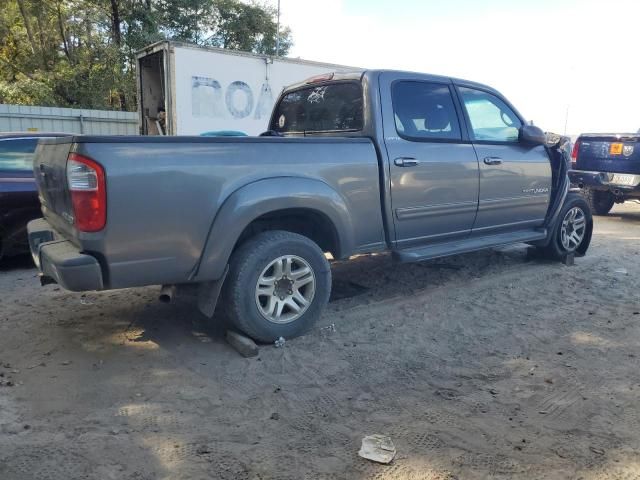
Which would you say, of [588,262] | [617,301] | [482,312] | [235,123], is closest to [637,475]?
[482,312]

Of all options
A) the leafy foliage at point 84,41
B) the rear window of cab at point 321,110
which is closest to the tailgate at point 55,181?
the rear window of cab at point 321,110

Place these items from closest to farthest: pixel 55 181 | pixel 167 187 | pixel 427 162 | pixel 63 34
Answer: pixel 167 187 → pixel 55 181 → pixel 427 162 → pixel 63 34

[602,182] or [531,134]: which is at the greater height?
[531,134]

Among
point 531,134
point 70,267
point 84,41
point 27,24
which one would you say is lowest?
point 70,267

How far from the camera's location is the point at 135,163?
118 inches

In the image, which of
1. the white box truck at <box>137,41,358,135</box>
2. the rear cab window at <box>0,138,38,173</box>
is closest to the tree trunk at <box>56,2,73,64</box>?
the white box truck at <box>137,41,358,135</box>

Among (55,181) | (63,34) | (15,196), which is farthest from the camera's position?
(63,34)

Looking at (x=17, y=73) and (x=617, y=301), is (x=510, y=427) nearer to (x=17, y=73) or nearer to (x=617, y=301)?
(x=617, y=301)

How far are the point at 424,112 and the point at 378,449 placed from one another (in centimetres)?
296

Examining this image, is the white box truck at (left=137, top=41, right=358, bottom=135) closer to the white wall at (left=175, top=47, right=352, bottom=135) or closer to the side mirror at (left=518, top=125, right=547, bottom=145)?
the white wall at (left=175, top=47, right=352, bottom=135)

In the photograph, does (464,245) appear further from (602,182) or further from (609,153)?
(609,153)

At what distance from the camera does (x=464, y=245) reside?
478 cm

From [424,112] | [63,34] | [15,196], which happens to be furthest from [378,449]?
[63,34]

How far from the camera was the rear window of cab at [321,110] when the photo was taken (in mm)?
4332
